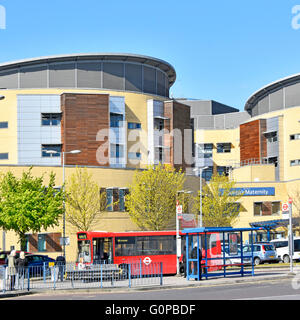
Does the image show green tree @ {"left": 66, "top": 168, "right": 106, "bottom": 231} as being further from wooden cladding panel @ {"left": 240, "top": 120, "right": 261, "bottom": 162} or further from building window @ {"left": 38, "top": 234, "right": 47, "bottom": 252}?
wooden cladding panel @ {"left": 240, "top": 120, "right": 261, "bottom": 162}

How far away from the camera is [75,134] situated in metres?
71.8

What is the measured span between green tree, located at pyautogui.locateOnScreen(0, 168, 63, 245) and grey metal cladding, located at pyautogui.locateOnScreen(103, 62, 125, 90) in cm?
3307

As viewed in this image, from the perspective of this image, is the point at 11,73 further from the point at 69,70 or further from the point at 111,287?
the point at 111,287

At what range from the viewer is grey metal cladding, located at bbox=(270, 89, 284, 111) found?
281ft

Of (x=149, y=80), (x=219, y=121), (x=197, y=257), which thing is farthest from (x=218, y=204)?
(x=219, y=121)

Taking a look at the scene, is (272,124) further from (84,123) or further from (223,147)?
(84,123)

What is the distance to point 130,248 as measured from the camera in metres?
38.8

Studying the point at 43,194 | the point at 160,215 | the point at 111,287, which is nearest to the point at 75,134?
the point at 160,215

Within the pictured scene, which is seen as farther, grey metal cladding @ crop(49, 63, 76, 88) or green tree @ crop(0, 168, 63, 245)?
grey metal cladding @ crop(49, 63, 76, 88)

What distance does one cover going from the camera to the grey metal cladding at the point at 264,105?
8912 centimetres

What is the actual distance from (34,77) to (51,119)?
607 centimetres

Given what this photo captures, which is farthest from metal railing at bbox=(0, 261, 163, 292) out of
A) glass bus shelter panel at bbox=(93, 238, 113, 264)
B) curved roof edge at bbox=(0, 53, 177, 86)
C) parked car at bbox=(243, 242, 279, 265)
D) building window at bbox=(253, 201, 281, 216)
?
curved roof edge at bbox=(0, 53, 177, 86)

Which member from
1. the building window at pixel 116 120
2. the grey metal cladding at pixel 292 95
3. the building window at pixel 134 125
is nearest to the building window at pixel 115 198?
the building window at pixel 116 120
